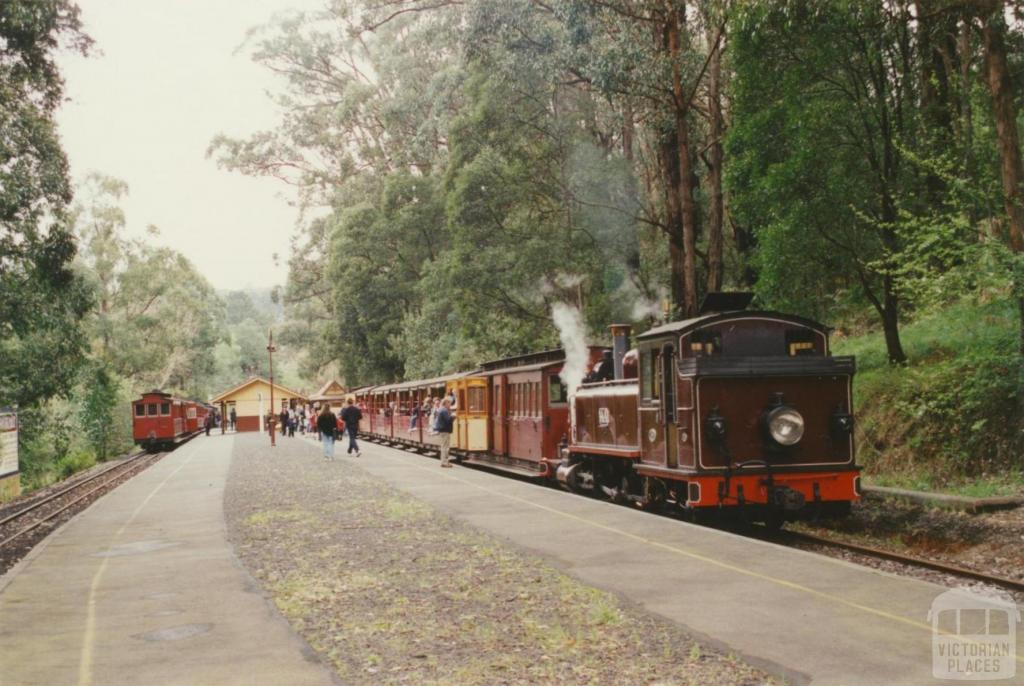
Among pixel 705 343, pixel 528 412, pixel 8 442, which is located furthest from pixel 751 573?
pixel 8 442

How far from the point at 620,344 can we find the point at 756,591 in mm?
7527

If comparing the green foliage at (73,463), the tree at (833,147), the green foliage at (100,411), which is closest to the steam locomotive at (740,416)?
the tree at (833,147)

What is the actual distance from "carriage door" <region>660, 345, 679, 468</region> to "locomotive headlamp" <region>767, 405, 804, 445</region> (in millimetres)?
1193

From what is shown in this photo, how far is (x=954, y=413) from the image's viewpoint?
47.4 ft

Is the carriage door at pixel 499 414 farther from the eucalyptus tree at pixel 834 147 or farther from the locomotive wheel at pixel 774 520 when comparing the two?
the locomotive wheel at pixel 774 520

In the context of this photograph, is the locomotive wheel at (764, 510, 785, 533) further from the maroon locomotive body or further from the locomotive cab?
the locomotive cab

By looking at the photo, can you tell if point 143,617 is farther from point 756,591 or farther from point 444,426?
point 444,426

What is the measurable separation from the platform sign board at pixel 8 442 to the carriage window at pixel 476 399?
10.9 meters

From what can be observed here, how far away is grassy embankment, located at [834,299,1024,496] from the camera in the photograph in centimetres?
1375

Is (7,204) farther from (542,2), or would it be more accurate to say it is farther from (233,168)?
(233,168)

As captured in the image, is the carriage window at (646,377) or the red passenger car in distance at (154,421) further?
the red passenger car in distance at (154,421)

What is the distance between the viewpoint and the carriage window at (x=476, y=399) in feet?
81.3

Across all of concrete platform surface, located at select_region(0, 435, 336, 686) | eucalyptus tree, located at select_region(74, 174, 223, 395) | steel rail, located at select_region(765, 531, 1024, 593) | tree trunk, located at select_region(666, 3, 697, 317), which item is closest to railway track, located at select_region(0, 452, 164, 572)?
concrete platform surface, located at select_region(0, 435, 336, 686)

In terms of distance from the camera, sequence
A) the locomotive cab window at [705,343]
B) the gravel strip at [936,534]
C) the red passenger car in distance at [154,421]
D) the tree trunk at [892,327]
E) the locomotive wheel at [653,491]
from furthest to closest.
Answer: the red passenger car in distance at [154,421] → the tree trunk at [892,327] → the locomotive wheel at [653,491] → the locomotive cab window at [705,343] → the gravel strip at [936,534]
